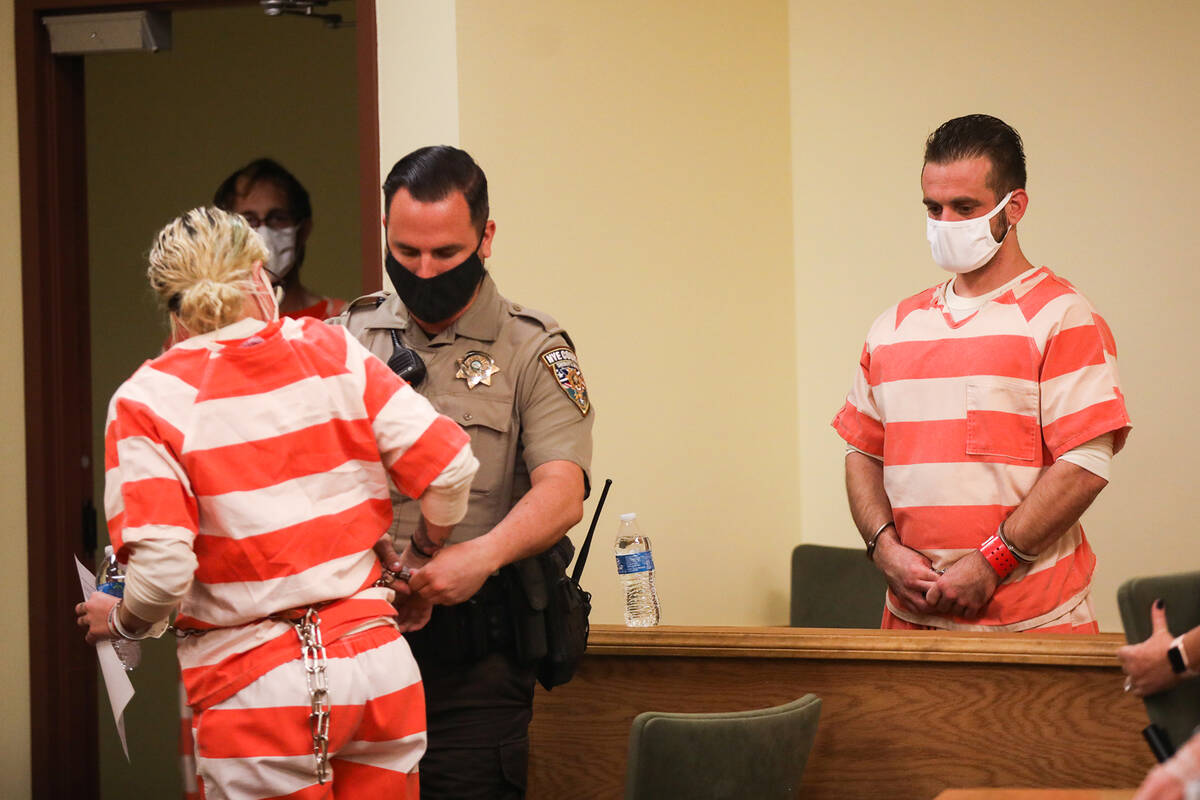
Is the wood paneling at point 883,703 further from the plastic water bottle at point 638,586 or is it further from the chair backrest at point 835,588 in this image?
the chair backrest at point 835,588

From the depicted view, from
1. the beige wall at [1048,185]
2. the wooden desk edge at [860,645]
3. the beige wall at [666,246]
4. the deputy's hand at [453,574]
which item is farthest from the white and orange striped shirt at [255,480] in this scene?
the beige wall at [1048,185]

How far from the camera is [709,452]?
13.6ft

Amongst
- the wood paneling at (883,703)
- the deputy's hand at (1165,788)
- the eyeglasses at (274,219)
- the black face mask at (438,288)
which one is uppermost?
the eyeglasses at (274,219)

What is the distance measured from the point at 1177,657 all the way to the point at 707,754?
0.74 meters

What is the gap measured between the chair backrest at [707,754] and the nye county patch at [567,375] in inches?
22.2

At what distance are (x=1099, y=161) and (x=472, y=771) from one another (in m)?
2.93

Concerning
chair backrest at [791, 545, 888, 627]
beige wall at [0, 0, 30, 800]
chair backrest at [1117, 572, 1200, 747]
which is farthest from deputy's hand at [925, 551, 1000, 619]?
beige wall at [0, 0, 30, 800]

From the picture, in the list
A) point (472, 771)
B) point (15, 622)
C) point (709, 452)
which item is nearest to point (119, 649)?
point (472, 771)

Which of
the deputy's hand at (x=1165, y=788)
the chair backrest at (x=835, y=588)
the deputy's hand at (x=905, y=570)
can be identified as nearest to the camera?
the deputy's hand at (x=1165, y=788)

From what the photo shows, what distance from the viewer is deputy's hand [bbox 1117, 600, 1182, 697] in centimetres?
201

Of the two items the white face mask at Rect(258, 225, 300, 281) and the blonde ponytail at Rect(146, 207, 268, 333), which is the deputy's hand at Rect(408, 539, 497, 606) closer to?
the blonde ponytail at Rect(146, 207, 268, 333)

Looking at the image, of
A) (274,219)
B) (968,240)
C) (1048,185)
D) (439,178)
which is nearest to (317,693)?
(439,178)

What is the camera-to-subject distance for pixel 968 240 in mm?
2756

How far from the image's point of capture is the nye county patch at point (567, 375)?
2324 mm
